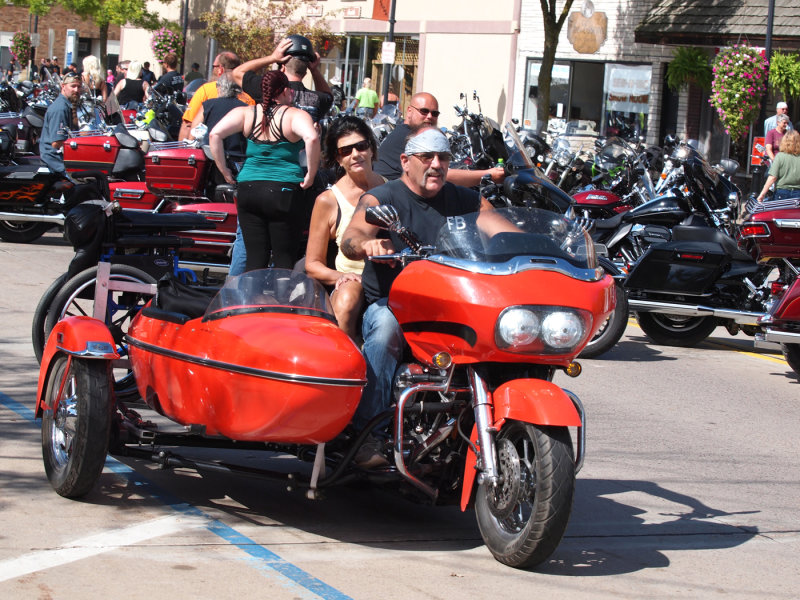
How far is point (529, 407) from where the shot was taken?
4711 millimetres

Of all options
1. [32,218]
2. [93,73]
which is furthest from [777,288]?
[93,73]

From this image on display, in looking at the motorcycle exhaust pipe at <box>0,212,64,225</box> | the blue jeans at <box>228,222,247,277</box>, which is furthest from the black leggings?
the motorcycle exhaust pipe at <box>0,212,64,225</box>

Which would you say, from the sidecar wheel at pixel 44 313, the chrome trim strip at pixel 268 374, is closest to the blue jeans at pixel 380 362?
the chrome trim strip at pixel 268 374

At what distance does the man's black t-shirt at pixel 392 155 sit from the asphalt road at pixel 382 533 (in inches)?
99.6

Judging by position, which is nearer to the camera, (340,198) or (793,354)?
(340,198)

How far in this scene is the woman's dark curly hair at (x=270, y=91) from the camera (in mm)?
8188

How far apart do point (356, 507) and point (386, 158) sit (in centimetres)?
411

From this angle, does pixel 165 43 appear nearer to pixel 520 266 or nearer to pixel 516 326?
pixel 520 266

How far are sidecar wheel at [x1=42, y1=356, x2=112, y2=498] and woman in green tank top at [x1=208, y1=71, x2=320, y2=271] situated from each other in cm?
270

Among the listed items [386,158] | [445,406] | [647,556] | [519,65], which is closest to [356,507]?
[445,406]

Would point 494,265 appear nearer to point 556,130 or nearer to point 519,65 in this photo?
point 556,130

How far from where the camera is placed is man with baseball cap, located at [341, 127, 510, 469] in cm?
523

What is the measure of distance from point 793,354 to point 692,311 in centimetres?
103

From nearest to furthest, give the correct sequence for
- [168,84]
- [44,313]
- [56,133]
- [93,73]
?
[44,313] → [56,133] → [93,73] → [168,84]
